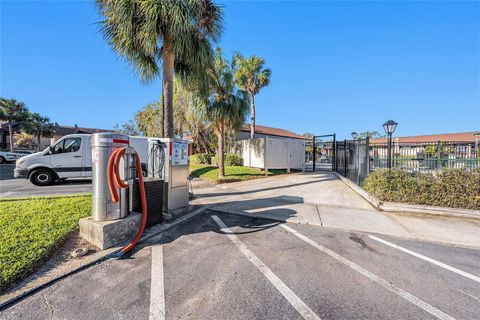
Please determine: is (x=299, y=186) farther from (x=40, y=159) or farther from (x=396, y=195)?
(x=40, y=159)

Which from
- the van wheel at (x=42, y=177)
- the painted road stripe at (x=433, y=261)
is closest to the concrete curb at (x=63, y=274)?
the painted road stripe at (x=433, y=261)

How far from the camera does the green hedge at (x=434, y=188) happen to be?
18.4 feet

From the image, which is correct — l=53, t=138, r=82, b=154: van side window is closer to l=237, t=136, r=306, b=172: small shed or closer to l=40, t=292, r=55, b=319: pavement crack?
l=40, t=292, r=55, b=319: pavement crack

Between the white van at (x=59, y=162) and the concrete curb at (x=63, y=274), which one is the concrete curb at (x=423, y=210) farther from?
the white van at (x=59, y=162)

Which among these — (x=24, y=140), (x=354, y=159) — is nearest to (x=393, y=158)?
(x=354, y=159)

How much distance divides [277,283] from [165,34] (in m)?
6.78

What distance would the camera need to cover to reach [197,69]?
6.94 m

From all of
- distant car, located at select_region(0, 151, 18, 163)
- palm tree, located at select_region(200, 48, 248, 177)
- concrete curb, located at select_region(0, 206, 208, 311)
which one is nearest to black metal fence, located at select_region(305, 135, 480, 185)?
palm tree, located at select_region(200, 48, 248, 177)

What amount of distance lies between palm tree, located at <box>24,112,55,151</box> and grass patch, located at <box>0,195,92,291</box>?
119ft

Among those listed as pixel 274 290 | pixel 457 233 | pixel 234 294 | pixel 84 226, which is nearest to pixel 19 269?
pixel 84 226

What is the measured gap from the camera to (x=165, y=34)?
6016mm

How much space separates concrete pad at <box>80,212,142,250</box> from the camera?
3293mm

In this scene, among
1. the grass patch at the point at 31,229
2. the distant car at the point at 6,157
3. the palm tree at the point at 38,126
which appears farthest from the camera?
the palm tree at the point at 38,126

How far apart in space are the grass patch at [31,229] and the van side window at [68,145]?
393 centimetres
